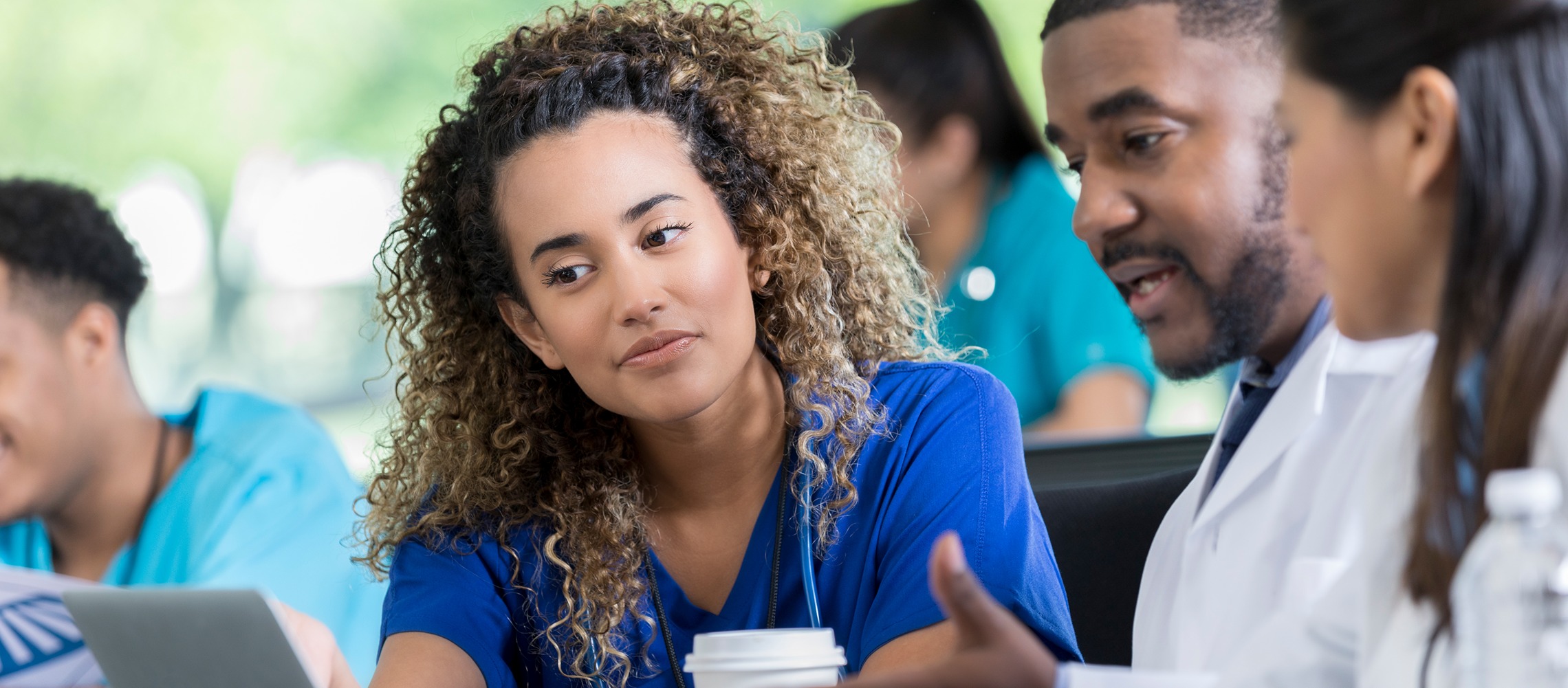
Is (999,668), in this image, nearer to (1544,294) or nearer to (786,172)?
(1544,294)

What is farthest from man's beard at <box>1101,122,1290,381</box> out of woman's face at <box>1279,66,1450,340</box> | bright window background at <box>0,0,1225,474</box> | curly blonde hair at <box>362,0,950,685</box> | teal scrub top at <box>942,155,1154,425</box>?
bright window background at <box>0,0,1225,474</box>

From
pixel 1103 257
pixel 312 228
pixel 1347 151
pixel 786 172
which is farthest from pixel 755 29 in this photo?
pixel 312 228

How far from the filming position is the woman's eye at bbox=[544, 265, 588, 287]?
1.39 meters

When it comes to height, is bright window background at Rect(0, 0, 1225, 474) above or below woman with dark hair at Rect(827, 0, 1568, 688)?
above

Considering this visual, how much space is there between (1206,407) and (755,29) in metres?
3.30

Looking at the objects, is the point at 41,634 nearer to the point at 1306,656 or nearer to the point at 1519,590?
the point at 1306,656

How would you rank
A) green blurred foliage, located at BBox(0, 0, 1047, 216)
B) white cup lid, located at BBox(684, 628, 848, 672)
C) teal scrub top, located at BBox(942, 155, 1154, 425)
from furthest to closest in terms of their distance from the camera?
green blurred foliage, located at BBox(0, 0, 1047, 216), teal scrub top, located at BBox(942, 155, 1154, 425), white cup lid, located at BBox(684, 628, 848, 672)

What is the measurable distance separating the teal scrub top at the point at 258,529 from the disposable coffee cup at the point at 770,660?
130 centimetres

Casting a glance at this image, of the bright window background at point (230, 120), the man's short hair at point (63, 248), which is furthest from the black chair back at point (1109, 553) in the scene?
the bright window background at point (230, 120)

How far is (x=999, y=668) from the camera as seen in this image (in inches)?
28.4

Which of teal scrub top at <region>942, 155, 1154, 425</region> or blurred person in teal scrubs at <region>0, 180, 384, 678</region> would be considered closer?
blurred person in teal scrubs at <region>0, 180, 384, 678</region>

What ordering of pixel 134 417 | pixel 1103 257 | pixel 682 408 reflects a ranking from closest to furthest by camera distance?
pixel 682 408 → pixel 1103 257 → pixel 134 417

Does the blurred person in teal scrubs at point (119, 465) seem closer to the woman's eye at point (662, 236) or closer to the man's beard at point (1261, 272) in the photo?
the woman's eye at point (662, 236)

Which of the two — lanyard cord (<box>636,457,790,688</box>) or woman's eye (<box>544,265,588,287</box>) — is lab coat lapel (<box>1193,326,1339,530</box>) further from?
woman's eye (<box>544,265,588,287</box>)
